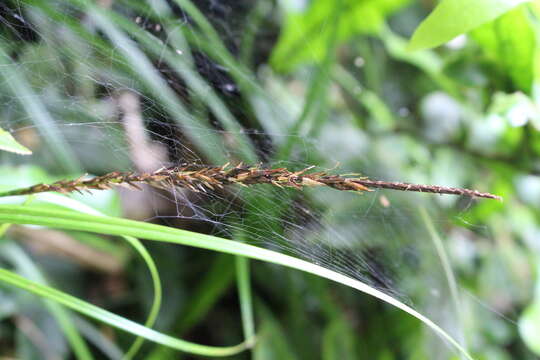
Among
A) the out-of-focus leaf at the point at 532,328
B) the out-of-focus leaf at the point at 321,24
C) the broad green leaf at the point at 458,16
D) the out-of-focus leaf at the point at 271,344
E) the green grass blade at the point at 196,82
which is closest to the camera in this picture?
the broad green leaf at the point at 458,16

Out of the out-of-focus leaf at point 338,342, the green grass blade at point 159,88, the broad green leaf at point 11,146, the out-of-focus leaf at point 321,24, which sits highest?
the out-of-focus leaf at point 321,24

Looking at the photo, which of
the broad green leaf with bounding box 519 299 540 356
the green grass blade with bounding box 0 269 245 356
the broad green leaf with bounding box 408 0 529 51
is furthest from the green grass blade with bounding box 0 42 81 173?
the broad green leaf with bounding box 519 299 540 356

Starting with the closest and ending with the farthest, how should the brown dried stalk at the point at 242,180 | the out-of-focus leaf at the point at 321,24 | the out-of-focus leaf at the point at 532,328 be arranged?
1. the brown dried stalk at the point at 242,180
2. the out-of-focus leaf at the point at 532,328
3. the out-of-focus leaf at the point at 321,24

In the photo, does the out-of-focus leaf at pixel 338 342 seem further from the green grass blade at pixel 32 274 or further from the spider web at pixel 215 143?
the green grass blade at pixel 32 274

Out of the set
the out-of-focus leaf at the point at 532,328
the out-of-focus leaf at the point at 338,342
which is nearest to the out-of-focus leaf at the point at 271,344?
the out-of-focus leaf at the point at 338,342

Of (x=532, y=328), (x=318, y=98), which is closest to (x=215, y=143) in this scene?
(x=318, y=98)

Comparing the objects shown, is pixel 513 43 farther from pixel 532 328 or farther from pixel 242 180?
pixel 242 180
